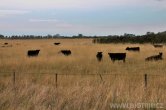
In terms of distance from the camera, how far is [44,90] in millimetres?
10023

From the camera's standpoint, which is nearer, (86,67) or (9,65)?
(86,67)

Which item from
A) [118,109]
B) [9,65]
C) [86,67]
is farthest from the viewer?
[9,65]

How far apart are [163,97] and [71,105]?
2325 mm

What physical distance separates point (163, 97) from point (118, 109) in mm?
1644

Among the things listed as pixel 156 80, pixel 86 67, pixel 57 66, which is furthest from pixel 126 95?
pixel 57 66

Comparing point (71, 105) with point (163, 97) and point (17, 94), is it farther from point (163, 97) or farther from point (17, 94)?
point (163, 97)

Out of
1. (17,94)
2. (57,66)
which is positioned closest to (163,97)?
(17,94)

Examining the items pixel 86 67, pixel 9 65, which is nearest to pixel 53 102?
pixel 86 67

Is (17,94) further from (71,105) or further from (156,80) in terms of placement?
(156,80)

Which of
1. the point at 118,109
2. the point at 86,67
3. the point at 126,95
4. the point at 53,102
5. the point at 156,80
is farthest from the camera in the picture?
the point at 86,67

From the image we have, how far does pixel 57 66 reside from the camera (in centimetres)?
2323

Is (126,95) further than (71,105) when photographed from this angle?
Yes

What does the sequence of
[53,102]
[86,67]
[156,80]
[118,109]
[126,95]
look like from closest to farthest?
[118,109], [53,102], [126,95], [156,80], [86,67]

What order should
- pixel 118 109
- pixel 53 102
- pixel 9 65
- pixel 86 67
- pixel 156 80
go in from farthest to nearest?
pixel 9 65 < pixel 86 67 < pixel 156 80 < pixel 53 102 < pixel 118 109
